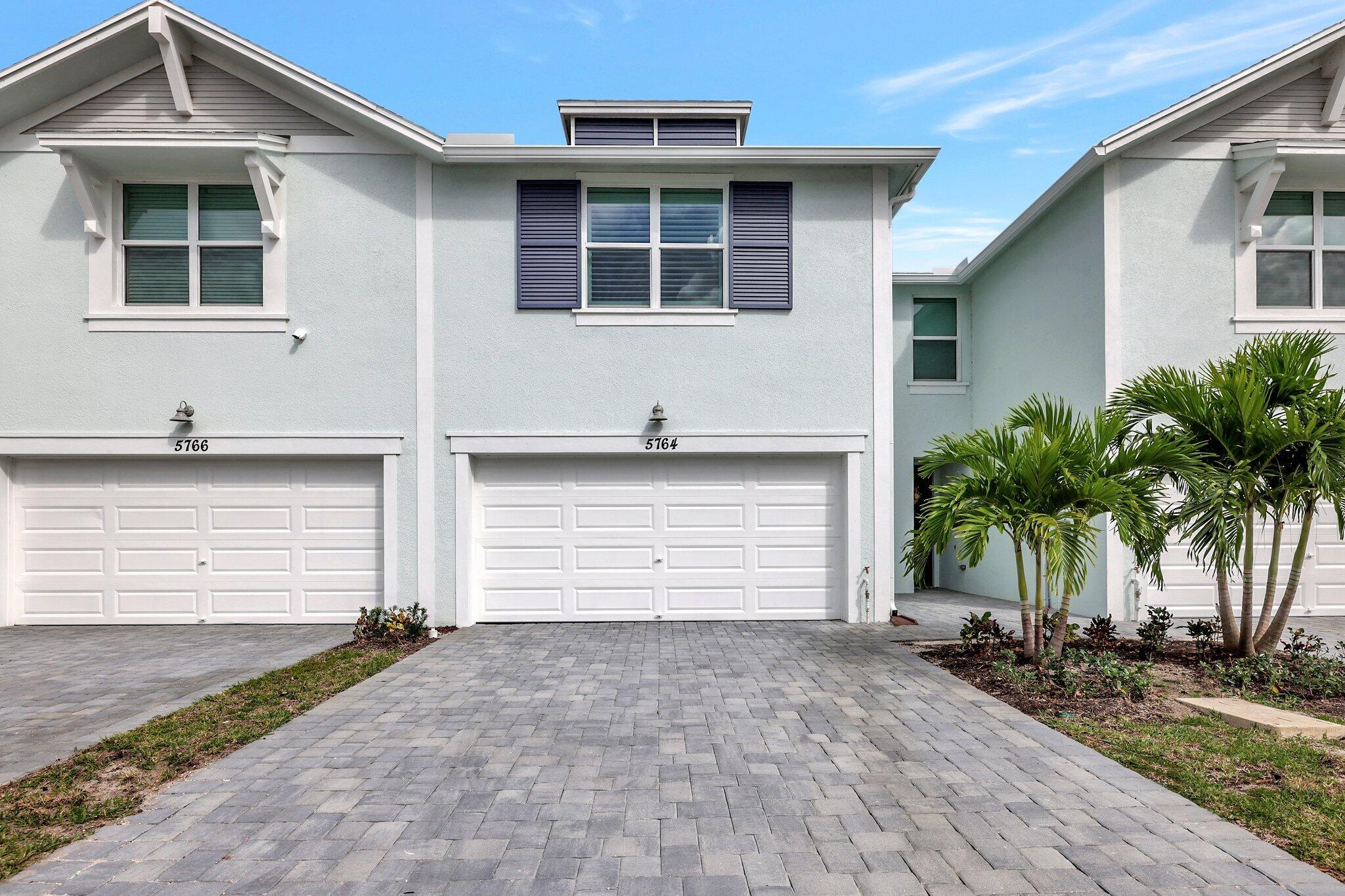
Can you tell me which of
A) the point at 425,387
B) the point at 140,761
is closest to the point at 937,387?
the point at 425,387

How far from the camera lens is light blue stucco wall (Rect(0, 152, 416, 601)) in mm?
8984

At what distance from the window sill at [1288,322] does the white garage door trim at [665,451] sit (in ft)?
18.3

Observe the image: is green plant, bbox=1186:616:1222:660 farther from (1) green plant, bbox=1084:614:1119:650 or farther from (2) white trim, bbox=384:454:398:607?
(2) white trim, bbox=384:454:398:607

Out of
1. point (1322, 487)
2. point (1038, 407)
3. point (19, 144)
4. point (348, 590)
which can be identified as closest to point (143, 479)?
point (348, 590)

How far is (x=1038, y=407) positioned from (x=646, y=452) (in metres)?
4.64

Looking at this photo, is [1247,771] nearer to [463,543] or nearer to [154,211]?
[463,543]

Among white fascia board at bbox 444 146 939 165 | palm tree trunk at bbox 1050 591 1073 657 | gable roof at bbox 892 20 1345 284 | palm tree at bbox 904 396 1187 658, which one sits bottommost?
palm tree trunk at bbox 1050 591 1073 657

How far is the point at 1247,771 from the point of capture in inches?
163

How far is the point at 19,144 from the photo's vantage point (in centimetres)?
911

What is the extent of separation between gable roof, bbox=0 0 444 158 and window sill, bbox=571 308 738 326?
9.23 ft

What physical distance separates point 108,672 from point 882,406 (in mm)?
9097

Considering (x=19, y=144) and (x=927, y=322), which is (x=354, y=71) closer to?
(x=19, y=144)

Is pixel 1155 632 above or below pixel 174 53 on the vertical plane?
below

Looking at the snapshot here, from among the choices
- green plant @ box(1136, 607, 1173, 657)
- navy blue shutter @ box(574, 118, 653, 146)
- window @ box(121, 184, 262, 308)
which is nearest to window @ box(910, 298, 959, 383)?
navy blue shutter @ box(574, 118, 653, 146)
